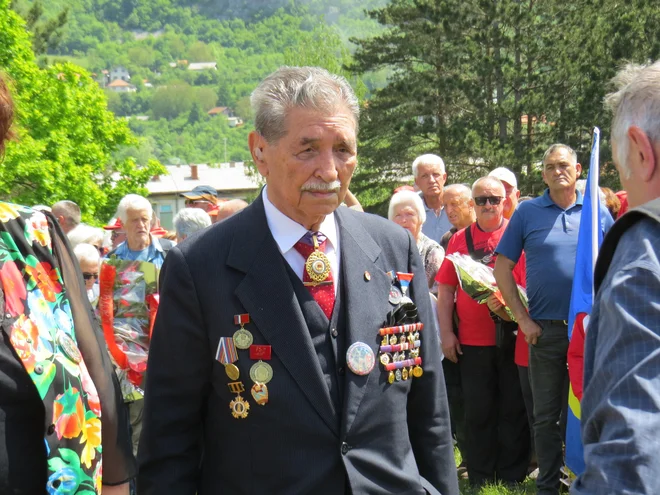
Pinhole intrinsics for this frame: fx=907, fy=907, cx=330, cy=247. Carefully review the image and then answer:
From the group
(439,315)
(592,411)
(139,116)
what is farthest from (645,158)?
(139,116)

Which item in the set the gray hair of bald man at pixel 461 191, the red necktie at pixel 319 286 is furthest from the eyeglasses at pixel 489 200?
the red necktie at pixel 319 286

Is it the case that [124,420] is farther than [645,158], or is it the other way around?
[124,420]

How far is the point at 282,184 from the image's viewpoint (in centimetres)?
279

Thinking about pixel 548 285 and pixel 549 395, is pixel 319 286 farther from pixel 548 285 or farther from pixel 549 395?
pixel 549 395

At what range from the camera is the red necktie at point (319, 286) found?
2.78 m

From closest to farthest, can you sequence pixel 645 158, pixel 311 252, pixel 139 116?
pixel 645 158, pixel 311 252, pixel 139 116

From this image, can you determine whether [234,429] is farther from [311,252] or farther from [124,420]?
[311,252]

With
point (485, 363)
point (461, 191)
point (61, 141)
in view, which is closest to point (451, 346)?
point (485, 363)

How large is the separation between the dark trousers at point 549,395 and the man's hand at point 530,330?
0.11 feet

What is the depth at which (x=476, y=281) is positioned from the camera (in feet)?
20.5

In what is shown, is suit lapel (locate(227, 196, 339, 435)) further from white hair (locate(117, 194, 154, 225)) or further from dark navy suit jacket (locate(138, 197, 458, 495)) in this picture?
white hair (locate(117, 194, 154, 225))

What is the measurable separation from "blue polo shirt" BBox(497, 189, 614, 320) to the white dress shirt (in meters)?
3.22

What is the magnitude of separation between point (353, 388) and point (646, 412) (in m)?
1.18

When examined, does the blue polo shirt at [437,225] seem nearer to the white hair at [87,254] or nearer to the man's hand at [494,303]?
the man's hand at [494,303]
